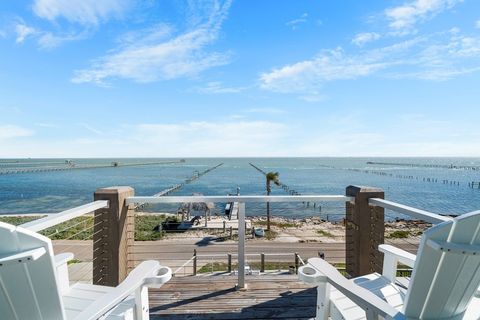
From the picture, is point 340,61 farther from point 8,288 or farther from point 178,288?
point 8,288

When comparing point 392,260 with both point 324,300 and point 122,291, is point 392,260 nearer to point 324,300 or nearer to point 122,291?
point 324,300

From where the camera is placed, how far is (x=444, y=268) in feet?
4.10

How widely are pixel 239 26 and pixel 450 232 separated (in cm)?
903

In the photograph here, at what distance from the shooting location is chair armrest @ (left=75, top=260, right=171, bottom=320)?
3.69 feet

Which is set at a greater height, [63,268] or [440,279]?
[440,279]

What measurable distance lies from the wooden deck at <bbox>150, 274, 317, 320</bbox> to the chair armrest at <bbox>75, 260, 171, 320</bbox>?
1141 mm

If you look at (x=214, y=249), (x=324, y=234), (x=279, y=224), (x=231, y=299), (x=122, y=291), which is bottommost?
(x=279, y=224)

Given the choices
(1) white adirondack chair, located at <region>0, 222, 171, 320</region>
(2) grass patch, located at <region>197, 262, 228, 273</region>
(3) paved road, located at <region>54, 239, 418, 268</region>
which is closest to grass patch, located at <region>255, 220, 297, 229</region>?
(3) paved road, located at <region>54, 239, 418, 268</region>

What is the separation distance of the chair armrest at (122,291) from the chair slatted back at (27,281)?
0.48 feet

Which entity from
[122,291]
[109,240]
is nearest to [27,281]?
[122,291]

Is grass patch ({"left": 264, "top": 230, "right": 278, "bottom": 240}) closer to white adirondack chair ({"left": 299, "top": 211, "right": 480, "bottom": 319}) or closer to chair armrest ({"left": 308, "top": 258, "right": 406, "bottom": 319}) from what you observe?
chair armrest ({"left": 308, "top": 258, "right": 406, "bottom": 319})

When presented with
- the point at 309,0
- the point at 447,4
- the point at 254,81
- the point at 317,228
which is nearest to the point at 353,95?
the point at 254,81

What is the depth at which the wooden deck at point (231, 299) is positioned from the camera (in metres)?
2.50

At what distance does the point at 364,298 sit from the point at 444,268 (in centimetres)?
36
